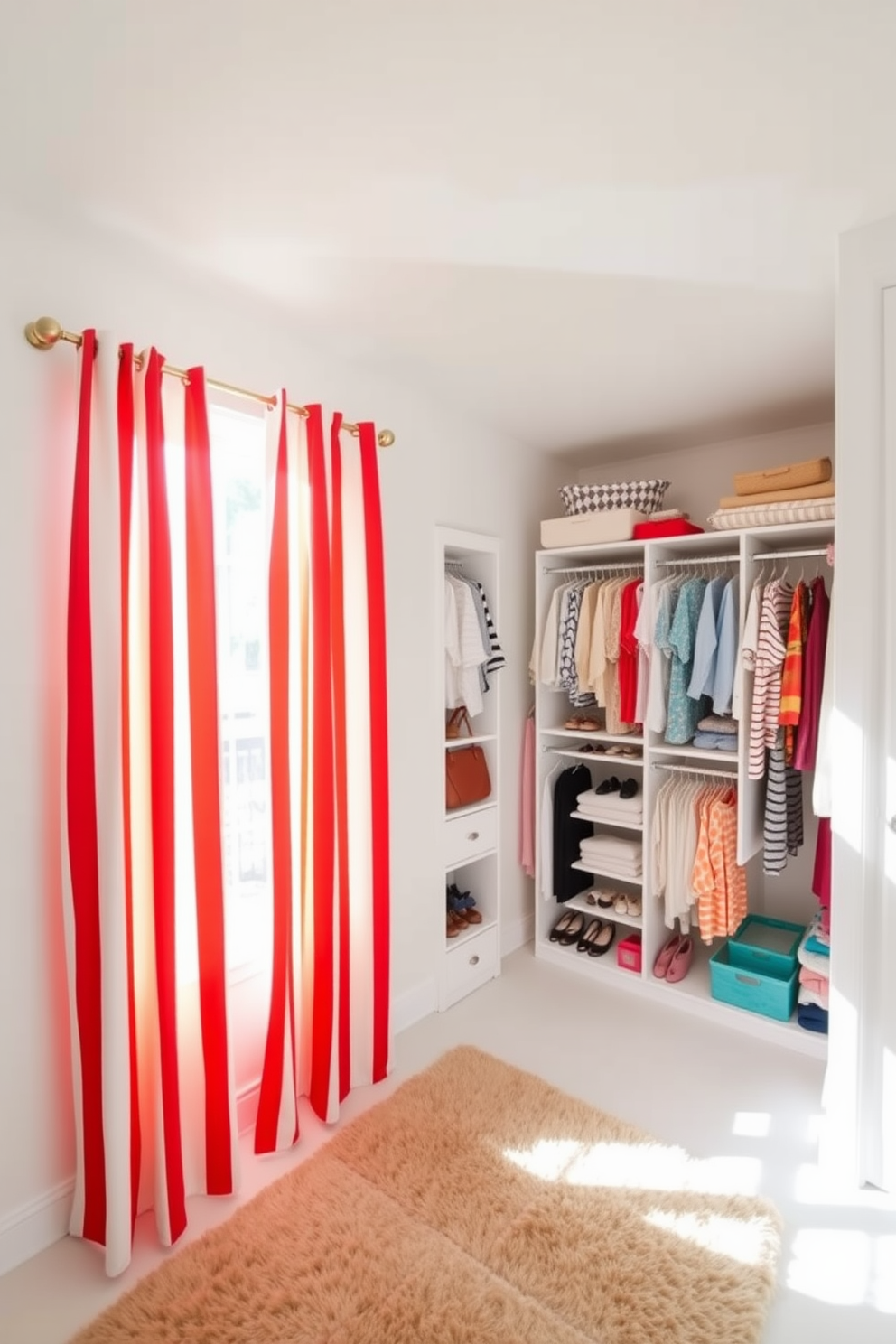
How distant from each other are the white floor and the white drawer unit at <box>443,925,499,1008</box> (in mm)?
56

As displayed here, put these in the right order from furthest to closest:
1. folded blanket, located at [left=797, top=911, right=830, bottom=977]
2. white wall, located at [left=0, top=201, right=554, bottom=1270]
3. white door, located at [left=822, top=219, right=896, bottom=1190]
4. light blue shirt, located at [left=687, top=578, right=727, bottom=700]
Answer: light blue shirt, located at [left=687, top=578, right=727, bottom=700] < folded blanket, located at [left=797, top=911, right=830, bottom=977] < white door, located at [left=822, top=219, right=896, bottom=1190] < white wall, located at [left=0, top=201, right=554, bottom=1270]

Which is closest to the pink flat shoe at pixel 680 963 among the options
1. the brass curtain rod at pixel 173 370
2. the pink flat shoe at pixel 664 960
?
the pink flat shoe at pixel 664 960

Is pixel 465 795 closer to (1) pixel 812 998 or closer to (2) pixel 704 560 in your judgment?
(2) pixel 704 560

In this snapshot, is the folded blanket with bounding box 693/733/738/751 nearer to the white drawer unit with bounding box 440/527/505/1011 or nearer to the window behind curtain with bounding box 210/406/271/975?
the white drawer unit with bounding box 440/527/505/1011

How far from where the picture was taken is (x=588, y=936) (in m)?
3.24

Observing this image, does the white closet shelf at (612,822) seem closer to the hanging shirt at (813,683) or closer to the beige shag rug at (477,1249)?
the hanging shirt at (813,683)

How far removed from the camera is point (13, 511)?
62.1 inches

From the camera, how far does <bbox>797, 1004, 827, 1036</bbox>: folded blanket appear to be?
2.54 meters

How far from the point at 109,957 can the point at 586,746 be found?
8.00 ft

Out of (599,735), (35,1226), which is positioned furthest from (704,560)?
(35,1226)

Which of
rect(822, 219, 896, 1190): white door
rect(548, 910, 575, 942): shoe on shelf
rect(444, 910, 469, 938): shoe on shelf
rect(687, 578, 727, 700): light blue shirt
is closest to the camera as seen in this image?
rect(822, 219, 896, 1190): white door

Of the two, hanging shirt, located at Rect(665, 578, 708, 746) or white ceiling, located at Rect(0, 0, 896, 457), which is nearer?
white ceiling, located at Rect(0, 0, 896, 457)

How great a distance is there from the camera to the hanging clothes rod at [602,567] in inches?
121

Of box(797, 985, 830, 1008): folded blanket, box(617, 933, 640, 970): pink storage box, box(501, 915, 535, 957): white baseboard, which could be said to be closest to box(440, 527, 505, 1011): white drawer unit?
box(501, 915, 535, 957): white baseboard
